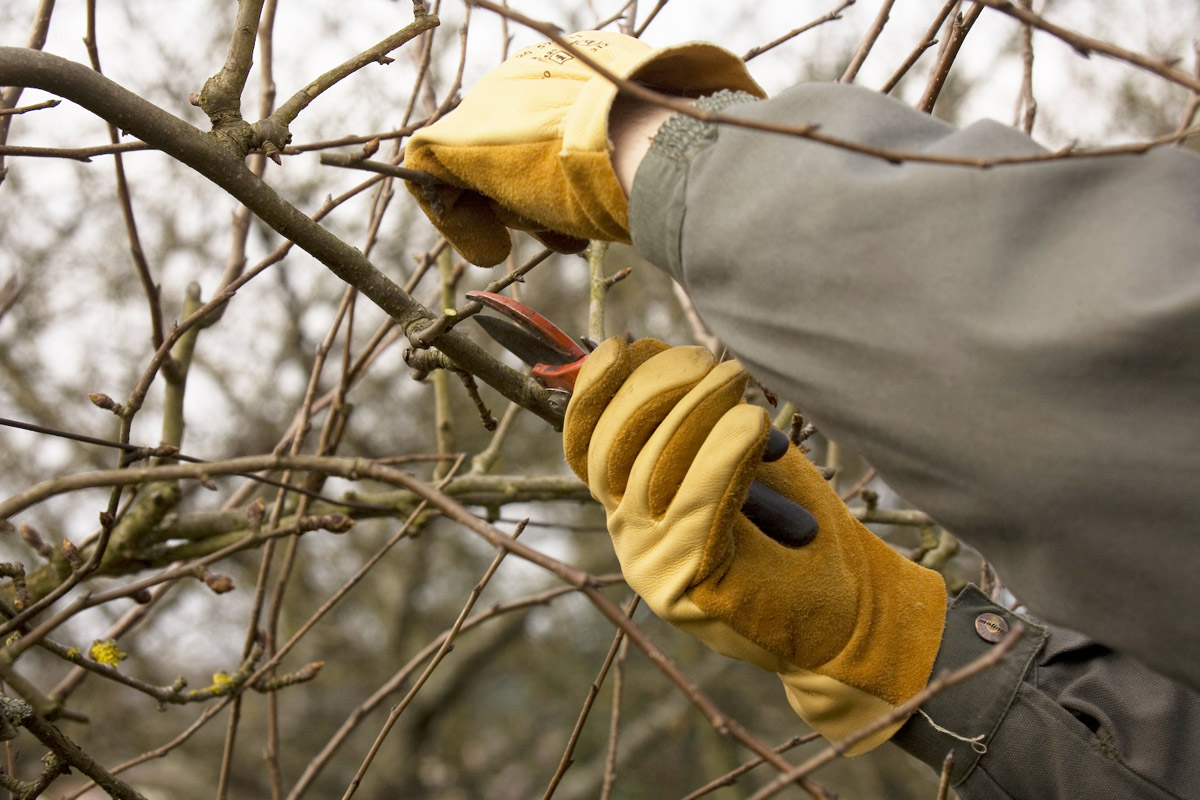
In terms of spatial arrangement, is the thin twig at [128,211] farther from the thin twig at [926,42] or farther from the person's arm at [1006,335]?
the thin twig at [926,42]

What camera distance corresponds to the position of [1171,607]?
80cm

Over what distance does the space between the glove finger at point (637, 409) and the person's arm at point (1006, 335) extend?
0.21 meters

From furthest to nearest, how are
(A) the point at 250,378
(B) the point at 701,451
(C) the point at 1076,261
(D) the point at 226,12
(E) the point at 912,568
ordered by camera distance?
(A) the point at 250,378
(D) the point at 226,12
(E) the point at 912,568
(B) the point at 701,451
(C) the point at 1076,261

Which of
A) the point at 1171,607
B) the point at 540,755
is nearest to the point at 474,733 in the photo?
the point at 540,755

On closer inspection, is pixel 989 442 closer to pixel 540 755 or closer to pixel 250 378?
pixel 250 378

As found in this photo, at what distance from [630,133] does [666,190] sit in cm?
11

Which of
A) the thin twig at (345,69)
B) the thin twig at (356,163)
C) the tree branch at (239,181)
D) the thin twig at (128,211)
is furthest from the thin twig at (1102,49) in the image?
the thin twig at (128,211)

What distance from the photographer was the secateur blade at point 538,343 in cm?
135

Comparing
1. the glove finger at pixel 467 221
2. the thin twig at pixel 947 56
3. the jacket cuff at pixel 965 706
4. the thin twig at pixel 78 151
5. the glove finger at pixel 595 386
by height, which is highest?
the thin twig at pixel 78 151

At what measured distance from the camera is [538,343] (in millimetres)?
1417

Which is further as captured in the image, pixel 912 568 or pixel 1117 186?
pixel 912 568

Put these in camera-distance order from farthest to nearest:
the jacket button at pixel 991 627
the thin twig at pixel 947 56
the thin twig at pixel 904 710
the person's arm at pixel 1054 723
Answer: the thin twig at pixel 947 56
the jacket button at pixel 991 627
the person's arm at pixel 1054 723
the thin twig at pixel 904 710

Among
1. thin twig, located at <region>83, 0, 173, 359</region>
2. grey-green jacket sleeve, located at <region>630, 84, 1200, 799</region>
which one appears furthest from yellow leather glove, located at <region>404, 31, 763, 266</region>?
thin twig, located at <region>83, 0, 173, 359</region>

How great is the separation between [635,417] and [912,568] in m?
0.57
